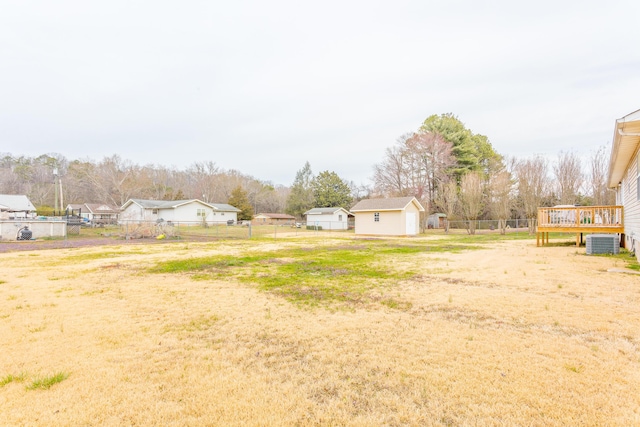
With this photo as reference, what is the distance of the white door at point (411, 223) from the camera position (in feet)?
81.6

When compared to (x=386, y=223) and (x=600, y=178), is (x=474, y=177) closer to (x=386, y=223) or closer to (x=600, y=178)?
(x=600, y=178)

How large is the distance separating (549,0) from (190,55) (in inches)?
622

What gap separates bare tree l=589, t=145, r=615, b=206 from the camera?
24625 mm

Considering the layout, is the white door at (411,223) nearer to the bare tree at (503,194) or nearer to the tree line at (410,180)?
the tree line at (410,180)

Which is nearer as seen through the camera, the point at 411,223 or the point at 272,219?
the point at 411,223

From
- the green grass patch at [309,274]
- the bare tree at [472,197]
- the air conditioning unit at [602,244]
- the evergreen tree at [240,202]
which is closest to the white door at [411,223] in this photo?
the bare tree at [472,197]

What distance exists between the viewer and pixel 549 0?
10672 mm

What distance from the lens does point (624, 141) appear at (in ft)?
25.7

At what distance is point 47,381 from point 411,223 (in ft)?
82.1

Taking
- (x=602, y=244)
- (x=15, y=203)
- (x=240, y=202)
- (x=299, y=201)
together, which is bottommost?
(x=602, y=244)

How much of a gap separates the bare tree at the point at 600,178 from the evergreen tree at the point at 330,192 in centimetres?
2767

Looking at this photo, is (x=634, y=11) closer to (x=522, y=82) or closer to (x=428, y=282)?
(x=522, y=82)

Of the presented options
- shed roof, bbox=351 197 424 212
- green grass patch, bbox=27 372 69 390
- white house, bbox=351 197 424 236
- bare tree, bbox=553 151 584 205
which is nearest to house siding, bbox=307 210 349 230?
white house, bbox=351 197 424 236

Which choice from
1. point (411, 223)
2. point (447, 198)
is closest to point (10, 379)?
point (411, 223)
